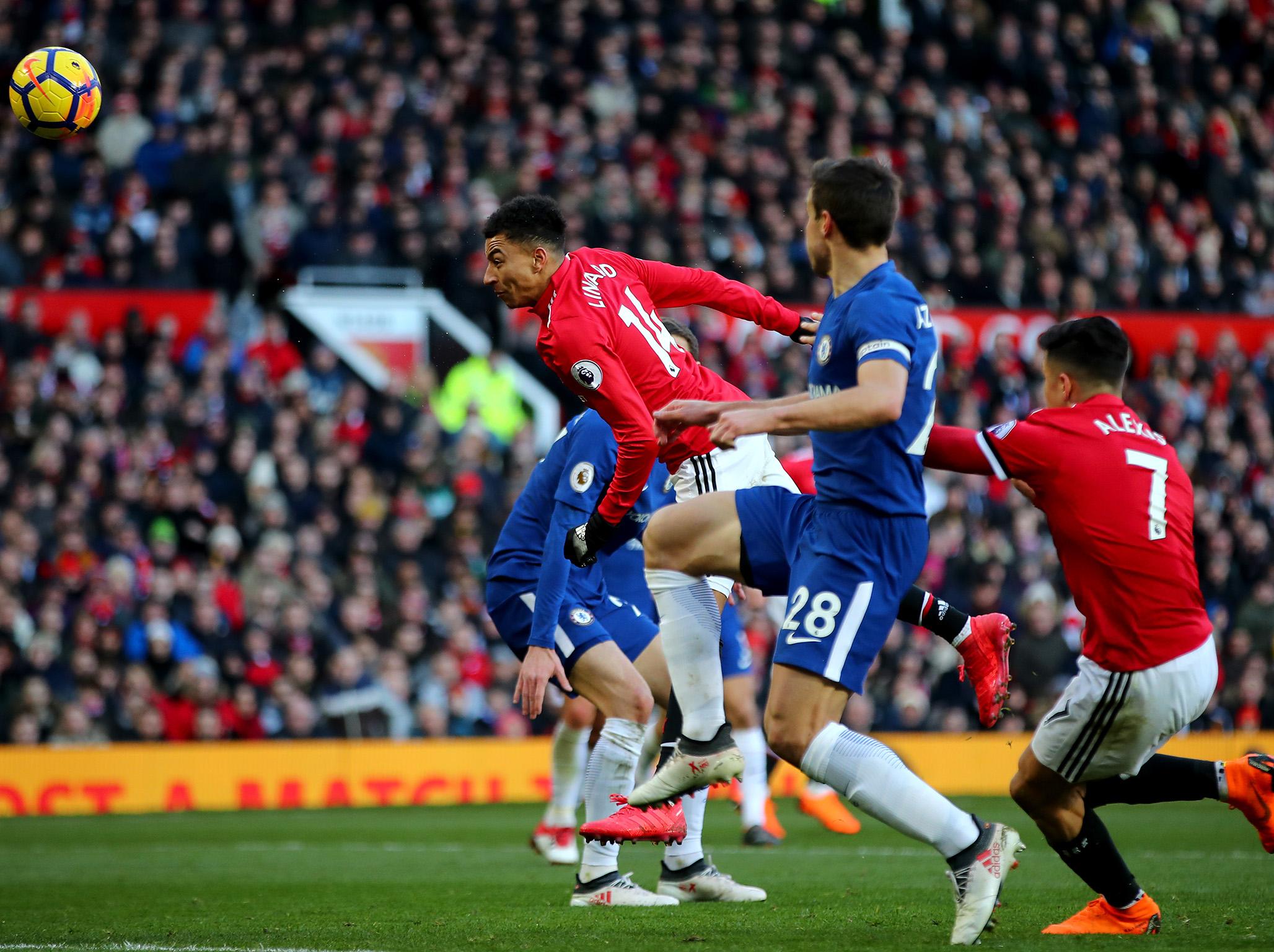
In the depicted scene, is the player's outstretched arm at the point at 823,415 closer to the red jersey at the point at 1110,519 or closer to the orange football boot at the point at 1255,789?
the red jersey at the point at 1110,519

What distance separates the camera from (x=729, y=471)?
7.04 m

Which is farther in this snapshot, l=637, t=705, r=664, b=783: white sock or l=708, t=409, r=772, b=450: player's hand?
l=637, t=705, r=664, b=783: white sock

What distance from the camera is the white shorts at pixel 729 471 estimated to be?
7.02 metres

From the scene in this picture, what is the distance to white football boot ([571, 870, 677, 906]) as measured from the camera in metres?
6.92

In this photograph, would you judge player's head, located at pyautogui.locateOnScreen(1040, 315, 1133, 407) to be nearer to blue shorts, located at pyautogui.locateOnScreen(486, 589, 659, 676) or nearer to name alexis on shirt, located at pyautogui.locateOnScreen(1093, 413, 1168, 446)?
name alexis on shirt, located at pyautogui.locateOnScreen(1093, 413, 1168, 446)

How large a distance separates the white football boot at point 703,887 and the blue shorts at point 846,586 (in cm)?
206

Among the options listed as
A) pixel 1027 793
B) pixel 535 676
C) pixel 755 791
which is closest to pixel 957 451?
pixel 1027 793

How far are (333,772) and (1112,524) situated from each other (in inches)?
413

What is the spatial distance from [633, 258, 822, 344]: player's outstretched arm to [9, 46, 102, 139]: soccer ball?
409 cm

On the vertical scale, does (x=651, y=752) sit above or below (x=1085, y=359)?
below

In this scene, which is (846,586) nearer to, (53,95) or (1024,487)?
(1024,487)

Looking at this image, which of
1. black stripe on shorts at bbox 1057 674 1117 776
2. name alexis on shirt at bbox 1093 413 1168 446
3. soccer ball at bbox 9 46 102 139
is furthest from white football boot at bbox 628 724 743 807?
soccer ball at bbox 9 46 102 139

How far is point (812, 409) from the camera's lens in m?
5.00

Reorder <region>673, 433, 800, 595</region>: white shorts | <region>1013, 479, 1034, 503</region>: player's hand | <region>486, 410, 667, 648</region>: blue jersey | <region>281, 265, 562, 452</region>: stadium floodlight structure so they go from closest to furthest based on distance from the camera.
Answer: <region>1013, 479, 1034, 503</region>: player's hand → <region>486, 410, 667, 648</region>: blue jersey → <region>673, 433, 800, 595</region>: white shorts → <region>281, 265, 562, 452</region>: stadium floodlight structure
